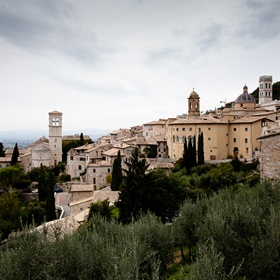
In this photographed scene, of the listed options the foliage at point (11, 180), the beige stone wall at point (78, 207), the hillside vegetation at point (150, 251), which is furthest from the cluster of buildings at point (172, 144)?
the hillside vegetation at point (150, 251)

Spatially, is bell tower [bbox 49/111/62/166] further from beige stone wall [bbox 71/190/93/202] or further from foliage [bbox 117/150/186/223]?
foliage [bbox 117/150/186/223]

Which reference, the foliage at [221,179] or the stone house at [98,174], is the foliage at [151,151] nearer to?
the stone house at [98,174]

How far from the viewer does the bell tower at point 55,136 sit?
185 ft

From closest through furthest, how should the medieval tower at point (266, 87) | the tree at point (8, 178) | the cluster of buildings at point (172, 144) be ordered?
the cluster of buildings at point (172, 144) → the tree at point (8, 178) → the medieval tower at point (266, 87)

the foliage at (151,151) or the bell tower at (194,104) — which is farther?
the bell tower at (194,104)

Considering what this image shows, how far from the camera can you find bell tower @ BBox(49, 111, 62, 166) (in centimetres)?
5641

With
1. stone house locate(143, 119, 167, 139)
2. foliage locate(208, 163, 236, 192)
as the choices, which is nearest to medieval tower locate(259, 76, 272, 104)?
stone house locate(143, 119, 167, 139)

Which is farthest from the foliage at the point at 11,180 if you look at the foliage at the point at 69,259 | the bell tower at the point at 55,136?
the foliage at the point at 69,259

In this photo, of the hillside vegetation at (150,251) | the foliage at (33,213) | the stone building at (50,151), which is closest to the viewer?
the hillside vegetation at (150,251)

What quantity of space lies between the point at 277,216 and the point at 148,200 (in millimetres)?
12036

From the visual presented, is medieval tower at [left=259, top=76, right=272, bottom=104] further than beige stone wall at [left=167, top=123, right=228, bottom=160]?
Yes

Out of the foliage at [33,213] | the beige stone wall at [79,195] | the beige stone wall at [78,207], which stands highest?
the beige stone wall at [79,195]

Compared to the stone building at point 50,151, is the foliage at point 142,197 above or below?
below

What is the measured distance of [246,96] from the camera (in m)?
60.6
